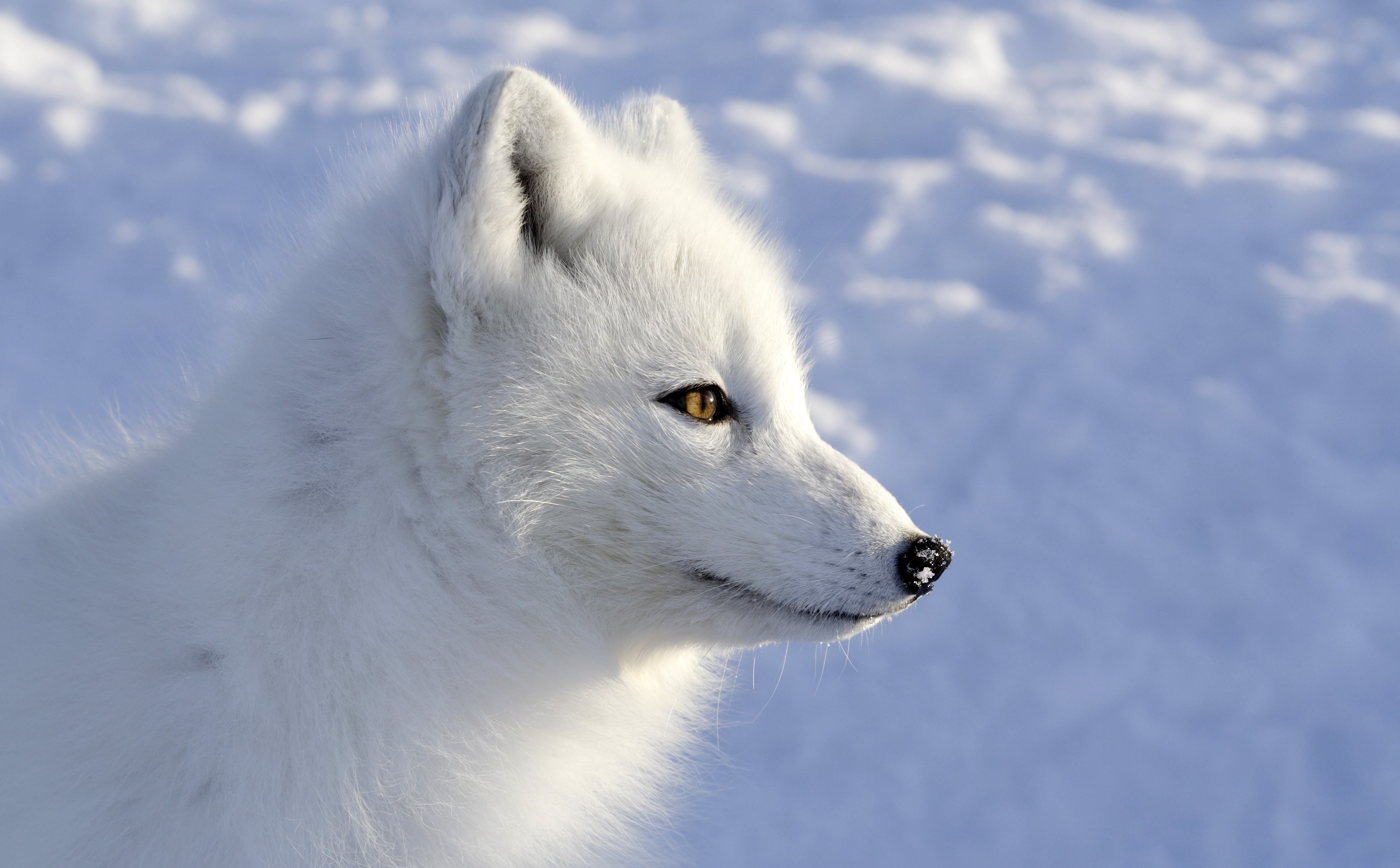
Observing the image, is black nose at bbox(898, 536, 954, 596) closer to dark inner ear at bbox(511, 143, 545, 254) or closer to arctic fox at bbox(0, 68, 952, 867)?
arctic fox at bbox(0, 68, 952, 867)


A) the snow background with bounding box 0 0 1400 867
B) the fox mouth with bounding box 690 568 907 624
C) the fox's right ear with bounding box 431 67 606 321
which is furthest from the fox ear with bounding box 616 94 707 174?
the fox mouth with bounding box 690 568 907 624

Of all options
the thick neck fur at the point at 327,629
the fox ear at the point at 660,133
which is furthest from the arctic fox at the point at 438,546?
the fox ear at the point at 660,133

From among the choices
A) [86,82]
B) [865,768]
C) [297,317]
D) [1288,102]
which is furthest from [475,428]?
[1288,102]

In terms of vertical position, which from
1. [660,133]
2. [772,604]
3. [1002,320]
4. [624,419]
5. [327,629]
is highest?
[1002,320]

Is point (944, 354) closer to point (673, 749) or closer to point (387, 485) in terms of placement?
point (673, 749)

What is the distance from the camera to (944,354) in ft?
15.3

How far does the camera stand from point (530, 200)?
1.83m

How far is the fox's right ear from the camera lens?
1599mm

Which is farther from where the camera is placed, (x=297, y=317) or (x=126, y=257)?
(x=126, y=257)

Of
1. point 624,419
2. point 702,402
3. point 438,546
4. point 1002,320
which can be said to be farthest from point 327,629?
point 1002,320

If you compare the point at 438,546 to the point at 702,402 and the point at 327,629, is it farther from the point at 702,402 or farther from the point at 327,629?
the point at 702,402

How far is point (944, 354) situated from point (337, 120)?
3085 millimetres

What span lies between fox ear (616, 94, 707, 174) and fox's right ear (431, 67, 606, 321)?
61cm

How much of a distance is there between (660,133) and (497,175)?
902mm
